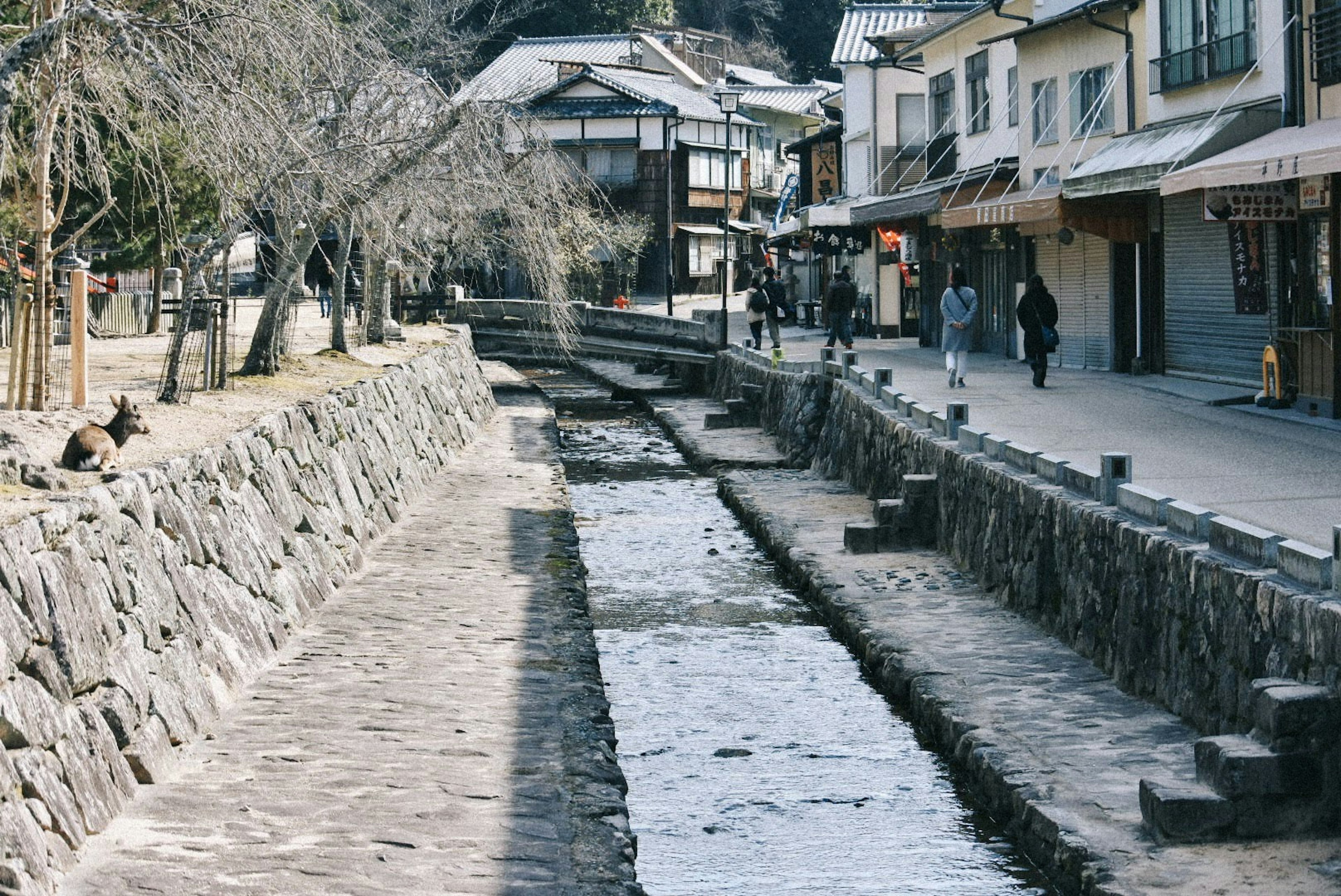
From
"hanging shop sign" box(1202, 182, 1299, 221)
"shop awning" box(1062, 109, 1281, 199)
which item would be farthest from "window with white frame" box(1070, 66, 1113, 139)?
"hanging shop sign" box(1202, 182, 1299, 221)

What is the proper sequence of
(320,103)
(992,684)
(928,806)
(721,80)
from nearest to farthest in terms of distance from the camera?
(928,806), (992,684), (320,103), (721,80)

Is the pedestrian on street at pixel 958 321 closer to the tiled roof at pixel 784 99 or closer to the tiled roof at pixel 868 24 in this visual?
the tiled roof at pixel 868 24

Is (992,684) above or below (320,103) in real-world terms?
below

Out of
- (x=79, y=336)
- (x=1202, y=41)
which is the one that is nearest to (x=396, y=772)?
(x=79, y=336)

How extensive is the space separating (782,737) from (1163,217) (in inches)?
646

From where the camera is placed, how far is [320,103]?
2098cm

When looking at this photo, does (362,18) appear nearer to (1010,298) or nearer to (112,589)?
(112,589)

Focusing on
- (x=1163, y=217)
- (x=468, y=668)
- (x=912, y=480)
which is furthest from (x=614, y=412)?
(x=468, y=668)

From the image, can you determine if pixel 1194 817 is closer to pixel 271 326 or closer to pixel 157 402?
pixel 157 402

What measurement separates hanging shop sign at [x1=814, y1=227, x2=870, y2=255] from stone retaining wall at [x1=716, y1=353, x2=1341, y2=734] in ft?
85.7

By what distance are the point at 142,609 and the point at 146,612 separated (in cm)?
5

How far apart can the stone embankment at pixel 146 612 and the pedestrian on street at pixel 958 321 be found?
34.7ft

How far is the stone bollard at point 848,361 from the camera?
82.5ft

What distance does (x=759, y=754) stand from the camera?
1057 centimetres
